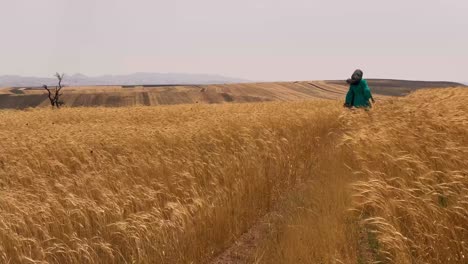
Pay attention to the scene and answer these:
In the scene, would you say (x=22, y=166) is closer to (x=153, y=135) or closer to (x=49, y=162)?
(x=49, y=162)

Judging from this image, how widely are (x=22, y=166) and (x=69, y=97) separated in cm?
8010

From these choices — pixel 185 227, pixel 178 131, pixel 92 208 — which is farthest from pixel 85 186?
pixel 178 131

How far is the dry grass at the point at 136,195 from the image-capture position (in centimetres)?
332

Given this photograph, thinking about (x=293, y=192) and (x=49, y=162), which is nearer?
(x=293, y=192)

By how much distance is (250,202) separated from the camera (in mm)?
4531

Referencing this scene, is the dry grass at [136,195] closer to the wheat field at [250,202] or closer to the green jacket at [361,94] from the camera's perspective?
the wheat field at [250,202]

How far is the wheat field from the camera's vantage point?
2797 mm

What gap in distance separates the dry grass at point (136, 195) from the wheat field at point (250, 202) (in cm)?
2

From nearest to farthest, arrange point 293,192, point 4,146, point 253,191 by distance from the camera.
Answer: point 253,191 → point 293,192 → point 4,146

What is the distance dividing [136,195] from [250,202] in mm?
1433

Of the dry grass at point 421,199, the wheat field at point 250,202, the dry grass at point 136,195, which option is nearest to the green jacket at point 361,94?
the dry grass at point 136,195

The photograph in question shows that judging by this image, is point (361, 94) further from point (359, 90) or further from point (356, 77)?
point (356, 77)

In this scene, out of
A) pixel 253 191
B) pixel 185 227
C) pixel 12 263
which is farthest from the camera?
pixel 253 191

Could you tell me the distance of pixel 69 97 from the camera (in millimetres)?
77812
